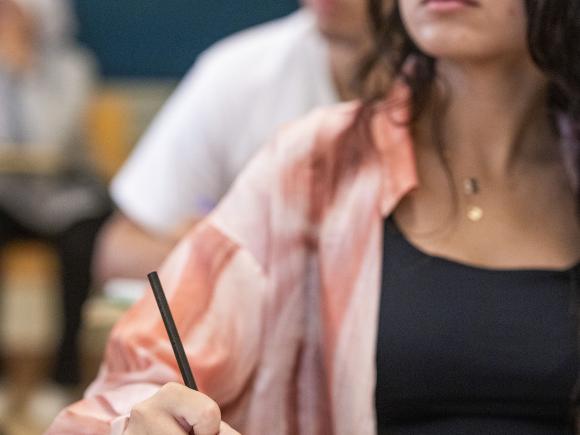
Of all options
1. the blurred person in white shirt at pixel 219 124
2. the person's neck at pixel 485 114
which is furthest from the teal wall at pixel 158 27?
the person's neck at pixel 485 114

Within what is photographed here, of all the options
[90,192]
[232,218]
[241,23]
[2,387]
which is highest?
[232,218]

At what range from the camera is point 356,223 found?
115 cm

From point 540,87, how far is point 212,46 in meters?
2.91

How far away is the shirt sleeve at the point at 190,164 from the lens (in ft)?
6.47

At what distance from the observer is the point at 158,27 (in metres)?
4.16

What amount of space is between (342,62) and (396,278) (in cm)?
85

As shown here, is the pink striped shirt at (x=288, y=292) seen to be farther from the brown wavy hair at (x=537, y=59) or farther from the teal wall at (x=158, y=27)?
the teal wall at (x=158, y=27)

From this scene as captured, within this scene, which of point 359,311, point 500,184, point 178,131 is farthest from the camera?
point 178,131

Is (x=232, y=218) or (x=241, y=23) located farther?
(x=241, y=23)

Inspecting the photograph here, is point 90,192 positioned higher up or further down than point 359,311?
further down

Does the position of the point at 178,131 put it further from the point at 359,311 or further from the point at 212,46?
the point at 212,46

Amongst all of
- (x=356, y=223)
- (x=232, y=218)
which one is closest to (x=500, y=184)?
(x=356, y=223)

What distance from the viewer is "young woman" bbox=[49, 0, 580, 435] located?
110cm

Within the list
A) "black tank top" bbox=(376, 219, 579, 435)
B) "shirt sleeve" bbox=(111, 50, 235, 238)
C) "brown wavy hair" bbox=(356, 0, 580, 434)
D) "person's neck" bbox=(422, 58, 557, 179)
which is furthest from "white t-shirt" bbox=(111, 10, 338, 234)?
"black tank top" bbox=(376, 219, 579, 435)
